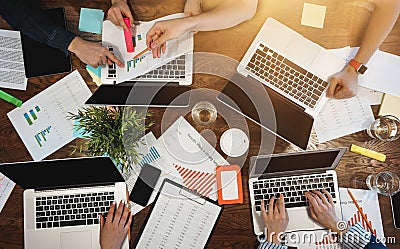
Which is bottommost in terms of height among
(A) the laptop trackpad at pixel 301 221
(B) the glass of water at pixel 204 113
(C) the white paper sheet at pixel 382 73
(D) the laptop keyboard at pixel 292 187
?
(A) the laptop trackpad at pixel 301 221

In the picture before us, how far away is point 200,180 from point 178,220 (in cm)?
14

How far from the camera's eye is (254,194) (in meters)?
1.42

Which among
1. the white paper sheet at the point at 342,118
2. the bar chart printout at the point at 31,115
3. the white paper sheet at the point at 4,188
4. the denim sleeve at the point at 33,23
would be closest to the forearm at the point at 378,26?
the white paper sheet at the point at 342,118

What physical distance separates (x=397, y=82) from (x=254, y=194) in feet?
1.88

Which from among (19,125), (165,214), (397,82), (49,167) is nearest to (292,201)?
(165,214)

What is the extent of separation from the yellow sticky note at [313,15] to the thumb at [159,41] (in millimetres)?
450

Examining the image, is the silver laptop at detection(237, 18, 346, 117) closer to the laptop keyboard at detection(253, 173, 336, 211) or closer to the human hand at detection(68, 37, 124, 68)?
the laptop keyboard at detection(253, 173, 336, 211)

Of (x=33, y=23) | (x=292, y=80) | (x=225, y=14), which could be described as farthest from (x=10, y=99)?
(x=292, y=80)

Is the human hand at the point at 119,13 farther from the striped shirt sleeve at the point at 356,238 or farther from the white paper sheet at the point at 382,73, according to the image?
the striped shirt sleeve at the point at 356,238

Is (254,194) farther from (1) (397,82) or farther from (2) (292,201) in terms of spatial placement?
(1) (397,82)

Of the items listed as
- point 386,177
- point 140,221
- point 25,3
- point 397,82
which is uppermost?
point 25,3

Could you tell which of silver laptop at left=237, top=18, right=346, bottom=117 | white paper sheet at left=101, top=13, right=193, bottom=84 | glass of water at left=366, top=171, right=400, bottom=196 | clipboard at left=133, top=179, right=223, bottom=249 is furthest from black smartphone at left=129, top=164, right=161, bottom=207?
glass of water at left=366, top=171, right=400, bottom=196

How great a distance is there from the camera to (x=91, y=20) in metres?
1.46

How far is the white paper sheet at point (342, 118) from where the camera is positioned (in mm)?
1432
